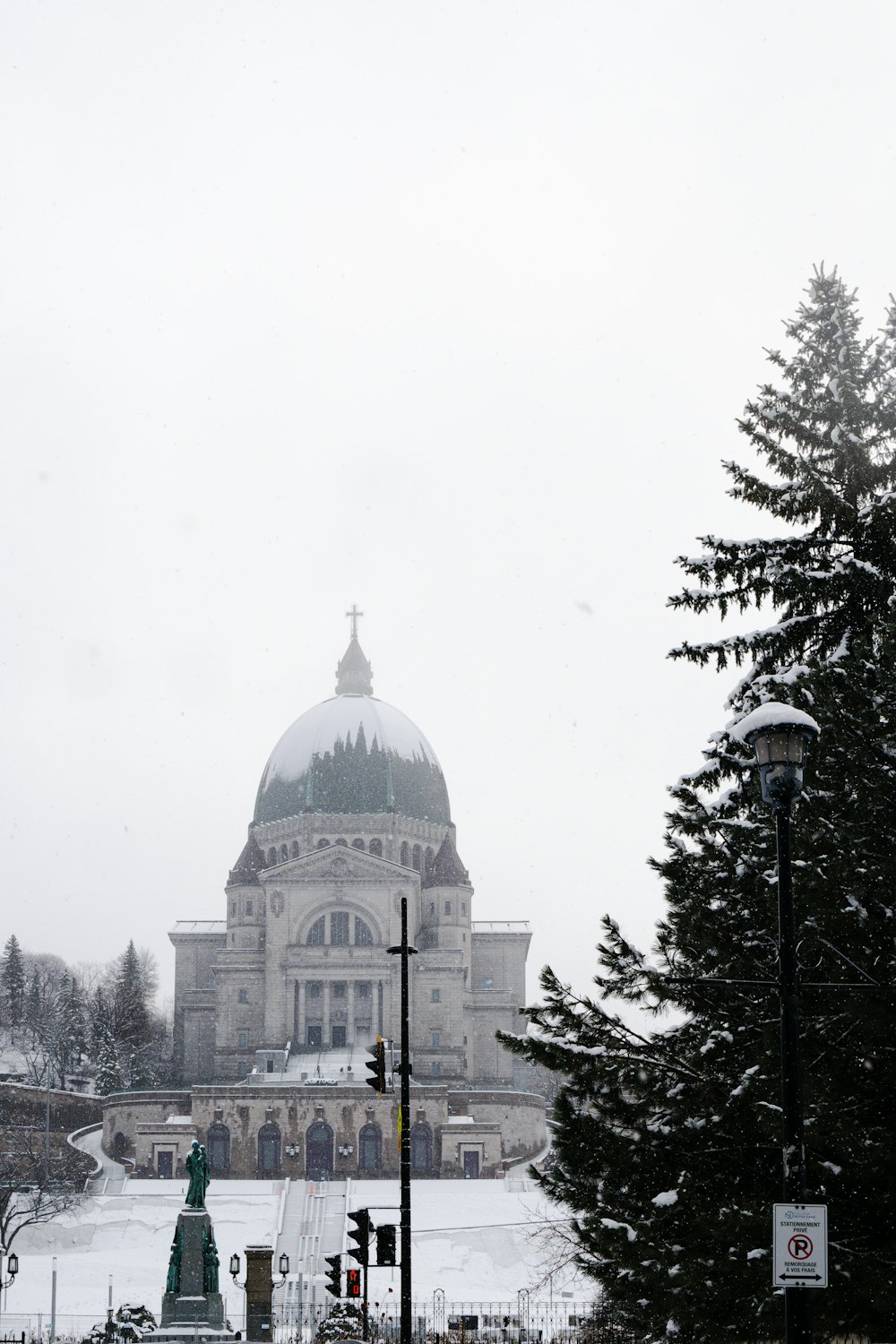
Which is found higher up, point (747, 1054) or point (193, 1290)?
point (747, 1054)

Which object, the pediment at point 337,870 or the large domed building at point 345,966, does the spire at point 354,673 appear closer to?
the large domed building at point 345,966

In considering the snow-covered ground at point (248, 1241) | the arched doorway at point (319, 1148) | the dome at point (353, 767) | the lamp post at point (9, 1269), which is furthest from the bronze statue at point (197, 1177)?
the dome at point (353, 767)

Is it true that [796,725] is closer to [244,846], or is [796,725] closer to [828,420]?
[828,420]

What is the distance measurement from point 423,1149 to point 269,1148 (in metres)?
7.79

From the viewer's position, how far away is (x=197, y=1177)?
108 feet

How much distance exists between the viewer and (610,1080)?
15.0 meters

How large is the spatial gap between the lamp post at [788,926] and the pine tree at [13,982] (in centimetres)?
13127

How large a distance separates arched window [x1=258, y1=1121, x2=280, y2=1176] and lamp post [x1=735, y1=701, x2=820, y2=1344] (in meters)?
73.5

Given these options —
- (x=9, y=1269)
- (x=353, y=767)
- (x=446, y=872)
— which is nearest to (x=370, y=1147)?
(x=446, y=872)

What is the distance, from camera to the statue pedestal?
30.1 meters

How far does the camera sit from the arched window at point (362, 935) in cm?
9244

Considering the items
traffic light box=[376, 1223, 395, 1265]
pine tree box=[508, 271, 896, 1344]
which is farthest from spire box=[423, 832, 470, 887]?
pine tree box=[508, 271, 896, 1344]

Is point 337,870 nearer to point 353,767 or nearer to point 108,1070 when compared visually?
point 353,767

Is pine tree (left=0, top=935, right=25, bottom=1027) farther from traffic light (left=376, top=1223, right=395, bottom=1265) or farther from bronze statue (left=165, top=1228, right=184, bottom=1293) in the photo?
traffic light (left=376, top=1223, right=395, bottom=1265)
